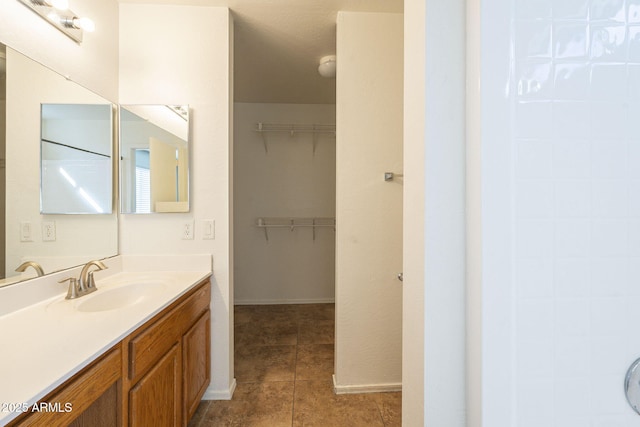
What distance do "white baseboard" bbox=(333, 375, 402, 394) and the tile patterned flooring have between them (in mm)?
26

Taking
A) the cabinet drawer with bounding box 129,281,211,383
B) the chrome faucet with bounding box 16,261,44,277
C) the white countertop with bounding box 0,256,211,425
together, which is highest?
the chrome faucet with bounding box 16,261,44,277

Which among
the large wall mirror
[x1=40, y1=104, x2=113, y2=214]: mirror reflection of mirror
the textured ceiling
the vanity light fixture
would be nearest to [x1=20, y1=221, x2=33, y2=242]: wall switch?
the large wall mirror

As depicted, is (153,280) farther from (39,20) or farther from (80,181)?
(39,20)

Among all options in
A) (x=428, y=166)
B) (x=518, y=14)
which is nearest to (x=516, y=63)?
(x=518, y=14)

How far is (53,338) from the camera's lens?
82 cm

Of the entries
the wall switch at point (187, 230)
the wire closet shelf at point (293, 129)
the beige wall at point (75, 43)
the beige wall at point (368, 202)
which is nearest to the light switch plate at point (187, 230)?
the wall switch at point (187, 230)

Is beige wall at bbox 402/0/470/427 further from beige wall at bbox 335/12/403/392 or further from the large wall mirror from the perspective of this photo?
the large wall mirror

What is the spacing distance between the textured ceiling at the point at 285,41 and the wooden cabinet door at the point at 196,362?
75.2 inches

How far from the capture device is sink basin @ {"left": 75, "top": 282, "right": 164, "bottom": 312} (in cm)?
120

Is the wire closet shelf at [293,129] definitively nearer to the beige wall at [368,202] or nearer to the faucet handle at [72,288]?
the beige wall at [368,202]

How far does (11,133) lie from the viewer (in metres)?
1.04

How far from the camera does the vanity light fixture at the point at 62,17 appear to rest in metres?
1.16

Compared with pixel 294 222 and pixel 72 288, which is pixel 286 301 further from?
pixel 72 288

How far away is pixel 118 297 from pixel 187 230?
0.51m
